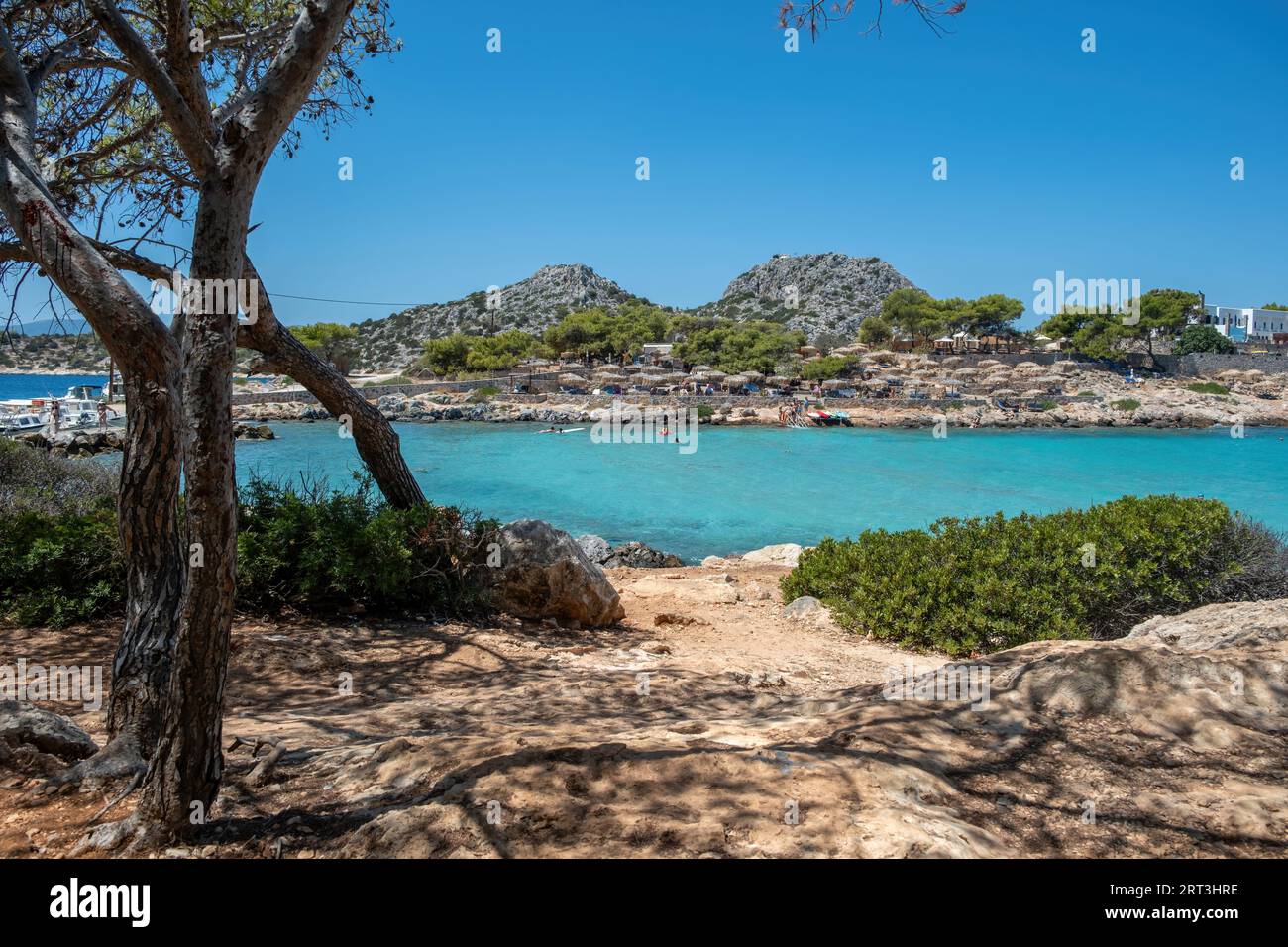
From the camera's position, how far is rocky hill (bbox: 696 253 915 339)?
121875 millimetres

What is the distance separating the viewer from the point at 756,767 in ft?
9.53

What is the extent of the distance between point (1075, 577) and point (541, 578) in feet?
17.0

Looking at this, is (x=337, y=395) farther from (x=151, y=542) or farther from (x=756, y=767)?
(x=756, y=767)

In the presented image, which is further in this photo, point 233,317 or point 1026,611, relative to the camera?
point 1026,611

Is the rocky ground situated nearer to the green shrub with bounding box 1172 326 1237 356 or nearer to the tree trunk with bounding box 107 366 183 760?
the green shrub with bounding box 1172 326 1237 356

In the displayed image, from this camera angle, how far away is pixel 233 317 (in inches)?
102

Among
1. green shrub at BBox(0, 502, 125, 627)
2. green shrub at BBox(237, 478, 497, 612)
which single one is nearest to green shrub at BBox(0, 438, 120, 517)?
green shrub at BBox(0, 502, 125, 627)

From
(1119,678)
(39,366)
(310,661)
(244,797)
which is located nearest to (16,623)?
(310,661)

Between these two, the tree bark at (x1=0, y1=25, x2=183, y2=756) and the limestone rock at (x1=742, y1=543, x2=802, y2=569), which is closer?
the tree bark at (x1=0, y1=25, x2=183, y2=756)

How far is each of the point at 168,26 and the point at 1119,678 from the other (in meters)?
5.17

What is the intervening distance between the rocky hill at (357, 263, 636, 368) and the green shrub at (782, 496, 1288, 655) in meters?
102

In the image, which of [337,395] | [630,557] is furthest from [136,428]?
[630,557]

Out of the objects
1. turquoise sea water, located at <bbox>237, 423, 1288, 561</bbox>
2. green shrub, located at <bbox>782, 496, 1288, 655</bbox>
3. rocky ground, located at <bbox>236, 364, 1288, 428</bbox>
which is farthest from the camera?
rocky ground, located at <bbox>236, 364, 1288, 428</bbox>

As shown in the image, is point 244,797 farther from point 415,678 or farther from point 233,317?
point 415,678
